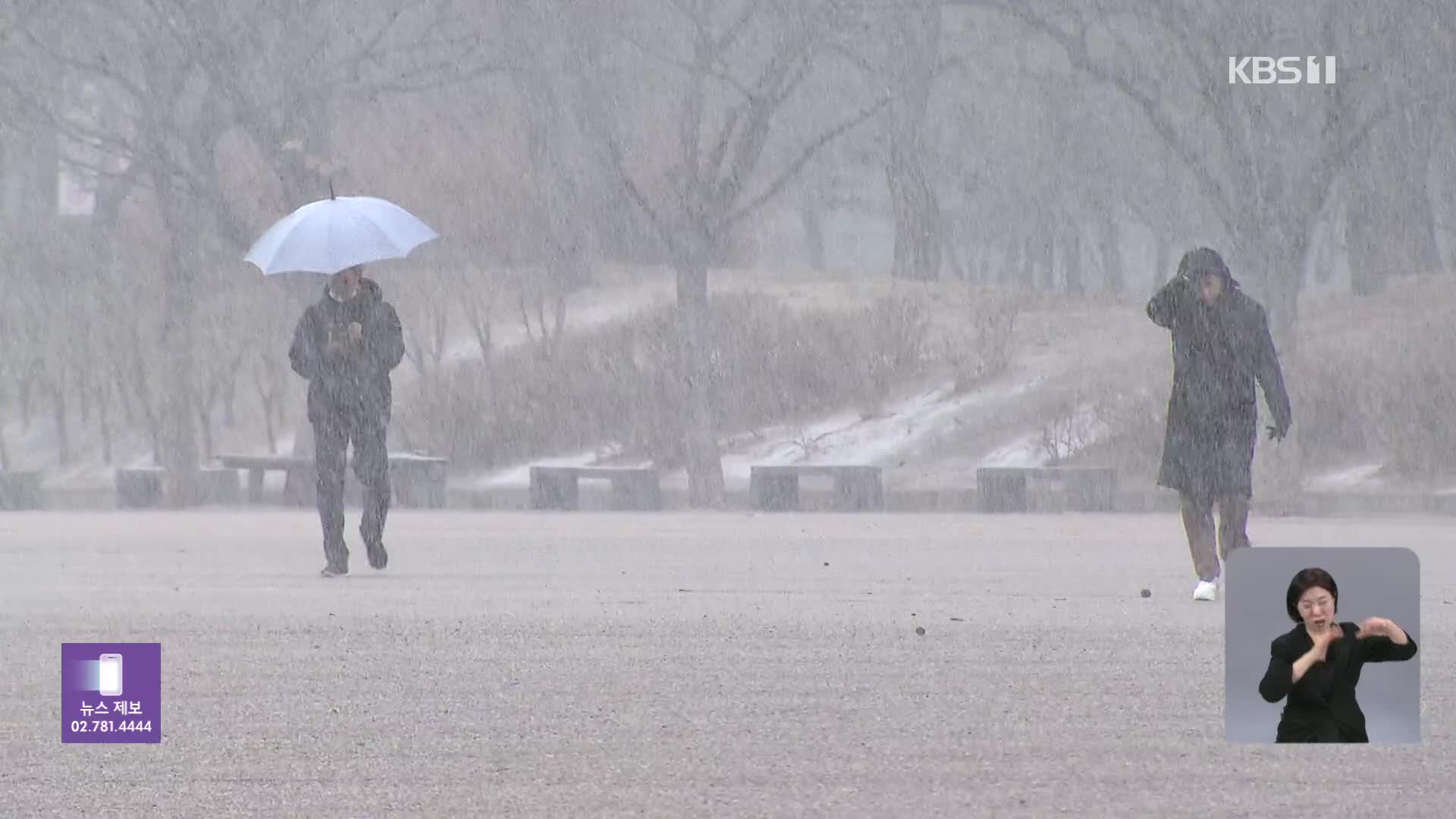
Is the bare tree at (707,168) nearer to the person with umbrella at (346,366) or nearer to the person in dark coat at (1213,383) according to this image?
the person with umbrella at (346,366)

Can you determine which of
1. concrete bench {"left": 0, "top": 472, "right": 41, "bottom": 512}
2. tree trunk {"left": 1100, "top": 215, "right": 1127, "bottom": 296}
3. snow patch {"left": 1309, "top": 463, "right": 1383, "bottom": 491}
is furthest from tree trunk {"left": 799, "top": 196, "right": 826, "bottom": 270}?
concrete bench {"left": 0, "top": 472, "right": 41, "bottom": 512}

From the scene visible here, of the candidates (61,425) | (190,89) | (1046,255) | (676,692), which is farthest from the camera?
(1046,255)

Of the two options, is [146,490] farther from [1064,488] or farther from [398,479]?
[1064,488]

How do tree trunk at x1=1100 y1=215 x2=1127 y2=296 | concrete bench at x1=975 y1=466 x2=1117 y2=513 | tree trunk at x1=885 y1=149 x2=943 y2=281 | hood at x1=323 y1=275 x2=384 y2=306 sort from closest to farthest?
hood at x1=323 y1=275 x2=384 y2=306 < concrete bench at x1=975 y1=466 x2=1117 y2=513 < tree trunk at x1=885 y1=149 x2=943 y2=281 < tree trunk at x1=1100 y1=215 x2=1127 y2=296

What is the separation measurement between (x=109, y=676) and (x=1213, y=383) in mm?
6317

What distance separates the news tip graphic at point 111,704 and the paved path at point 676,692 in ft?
0.23

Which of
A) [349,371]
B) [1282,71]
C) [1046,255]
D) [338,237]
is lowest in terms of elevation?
[349,371]

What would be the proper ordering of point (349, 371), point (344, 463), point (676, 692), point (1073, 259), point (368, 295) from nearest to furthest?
point (676, 692)
point (349, 371)
point (368, 295)
point (344, 463)
point (1073, 259)

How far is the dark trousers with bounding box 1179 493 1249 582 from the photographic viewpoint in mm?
12297

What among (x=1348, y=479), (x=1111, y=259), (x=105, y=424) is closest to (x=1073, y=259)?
(x=1111, y=259)

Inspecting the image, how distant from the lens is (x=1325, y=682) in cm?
551

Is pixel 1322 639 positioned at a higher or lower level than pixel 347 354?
lower

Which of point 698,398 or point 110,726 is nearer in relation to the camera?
point 110,726

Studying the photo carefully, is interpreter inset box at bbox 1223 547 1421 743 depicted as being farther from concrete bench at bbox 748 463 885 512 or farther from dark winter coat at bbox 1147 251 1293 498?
concrete bench at bbox 748 463 885 512
